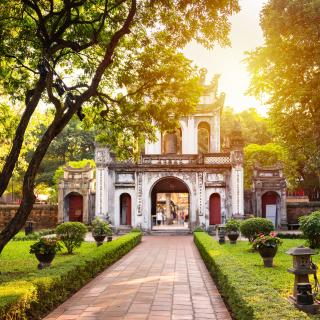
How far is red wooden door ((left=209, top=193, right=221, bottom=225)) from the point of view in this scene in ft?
88.2

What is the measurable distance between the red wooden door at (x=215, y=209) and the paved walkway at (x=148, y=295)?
13490 millimetres

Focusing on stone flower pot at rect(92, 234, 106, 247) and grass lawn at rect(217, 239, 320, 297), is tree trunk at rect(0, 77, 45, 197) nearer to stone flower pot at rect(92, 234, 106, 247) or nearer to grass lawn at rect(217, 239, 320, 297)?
grass lawn at rect(217, 239, 320, 297)

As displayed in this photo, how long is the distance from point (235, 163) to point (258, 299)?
20.8 m

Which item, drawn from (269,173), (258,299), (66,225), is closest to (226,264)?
(258,299)

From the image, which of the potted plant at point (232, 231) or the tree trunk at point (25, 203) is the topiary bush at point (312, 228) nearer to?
the potted plant at point (232, 231)

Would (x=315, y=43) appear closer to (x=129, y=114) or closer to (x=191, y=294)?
(x=129, y=114)

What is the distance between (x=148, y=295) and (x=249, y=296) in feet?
9.53

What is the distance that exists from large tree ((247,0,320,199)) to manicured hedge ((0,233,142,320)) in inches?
571

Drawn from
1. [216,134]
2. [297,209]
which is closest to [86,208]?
[216,134]

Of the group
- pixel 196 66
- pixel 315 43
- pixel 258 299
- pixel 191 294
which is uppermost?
pixel 315 43

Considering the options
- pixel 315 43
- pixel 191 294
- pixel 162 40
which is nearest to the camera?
pixel 191 294

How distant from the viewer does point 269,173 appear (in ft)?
95.8

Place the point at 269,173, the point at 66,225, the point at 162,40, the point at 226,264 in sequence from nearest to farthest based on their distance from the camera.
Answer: the point at 226,264 → the point at 162,40 → the point at 66,225 → the point at 269,173

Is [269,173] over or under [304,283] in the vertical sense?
over
